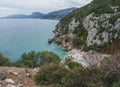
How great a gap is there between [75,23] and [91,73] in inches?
2250

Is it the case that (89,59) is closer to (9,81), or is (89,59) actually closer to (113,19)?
(9,81)

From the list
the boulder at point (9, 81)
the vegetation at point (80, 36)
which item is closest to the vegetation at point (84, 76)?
the boulder at point (9, 81)

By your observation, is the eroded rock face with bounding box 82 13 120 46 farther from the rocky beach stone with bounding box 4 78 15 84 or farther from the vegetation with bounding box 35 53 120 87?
the rocky beach stone with bounding box 4 78 15 84

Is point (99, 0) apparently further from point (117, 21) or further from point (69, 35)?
point (117, 21)

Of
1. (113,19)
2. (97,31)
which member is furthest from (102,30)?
(113,19)

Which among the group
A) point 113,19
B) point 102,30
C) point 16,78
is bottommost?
point 102,30

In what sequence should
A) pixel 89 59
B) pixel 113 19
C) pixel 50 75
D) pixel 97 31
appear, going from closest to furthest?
pixel 50 75 → pixel 89 59 → pixel 113 19 → pixel 97 31

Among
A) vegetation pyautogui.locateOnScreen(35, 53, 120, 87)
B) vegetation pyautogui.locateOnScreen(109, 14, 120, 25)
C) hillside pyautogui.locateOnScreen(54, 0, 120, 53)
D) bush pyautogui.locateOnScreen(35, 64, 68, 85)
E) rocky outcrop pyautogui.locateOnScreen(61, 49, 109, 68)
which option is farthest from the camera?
vegetation pyautogui.locateOnScreen(109, 14, 120, 25)

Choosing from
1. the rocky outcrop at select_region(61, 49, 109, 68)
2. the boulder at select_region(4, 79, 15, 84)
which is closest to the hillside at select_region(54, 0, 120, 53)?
the rocky outcrop at select_region(61, 49, 109, 68)

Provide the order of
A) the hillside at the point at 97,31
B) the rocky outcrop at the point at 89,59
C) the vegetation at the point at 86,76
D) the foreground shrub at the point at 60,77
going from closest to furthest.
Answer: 1. the vegetation at the point at 86,76
2. the foreground shrub at the point at 60,77
3. the rocky outcrop at the point at 89,59
4. the hillside at the point at 97,31

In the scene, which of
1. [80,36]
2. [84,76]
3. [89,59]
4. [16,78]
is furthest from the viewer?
[80,36]

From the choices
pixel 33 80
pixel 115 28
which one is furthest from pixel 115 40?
pixel 33 80

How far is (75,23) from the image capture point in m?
66.2

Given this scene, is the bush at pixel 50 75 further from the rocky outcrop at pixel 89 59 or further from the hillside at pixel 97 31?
the hillside at pixel 97 31
